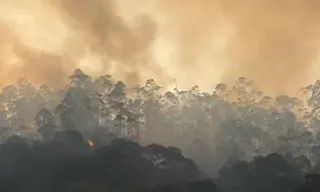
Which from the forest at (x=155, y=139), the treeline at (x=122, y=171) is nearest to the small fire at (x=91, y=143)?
the forest at (x=155, y=139)

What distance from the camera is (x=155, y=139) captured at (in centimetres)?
5675

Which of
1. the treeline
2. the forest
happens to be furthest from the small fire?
the treeline

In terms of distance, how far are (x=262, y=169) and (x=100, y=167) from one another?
31.3ft

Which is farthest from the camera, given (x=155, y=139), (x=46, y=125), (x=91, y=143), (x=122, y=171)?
(x=155, y=139)

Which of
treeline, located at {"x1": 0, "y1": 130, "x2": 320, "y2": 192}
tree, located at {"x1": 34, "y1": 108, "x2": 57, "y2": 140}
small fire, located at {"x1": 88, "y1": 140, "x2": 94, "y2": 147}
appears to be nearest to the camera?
treeline, located at {"x1": 0, "y1": 130, "x2": 320, "y2": 192}

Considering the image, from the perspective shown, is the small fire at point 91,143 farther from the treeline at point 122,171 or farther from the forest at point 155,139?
the treeline at point 122,171

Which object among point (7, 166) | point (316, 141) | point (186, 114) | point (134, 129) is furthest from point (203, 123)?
point (7, 166)

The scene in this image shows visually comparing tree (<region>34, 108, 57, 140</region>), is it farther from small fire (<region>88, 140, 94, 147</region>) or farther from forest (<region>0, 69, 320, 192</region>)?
small fire (<region>88, 140, 94, 147</region>)

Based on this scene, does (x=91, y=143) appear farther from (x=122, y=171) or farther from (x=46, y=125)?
(x=122, y=171)

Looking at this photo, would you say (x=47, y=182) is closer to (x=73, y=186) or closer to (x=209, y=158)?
(x=73, y=186)

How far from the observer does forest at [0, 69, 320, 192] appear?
37312 mm

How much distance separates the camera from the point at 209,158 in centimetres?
4941

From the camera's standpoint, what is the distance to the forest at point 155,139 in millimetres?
37312

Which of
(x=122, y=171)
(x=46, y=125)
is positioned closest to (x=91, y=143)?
(x=46, y=125)
